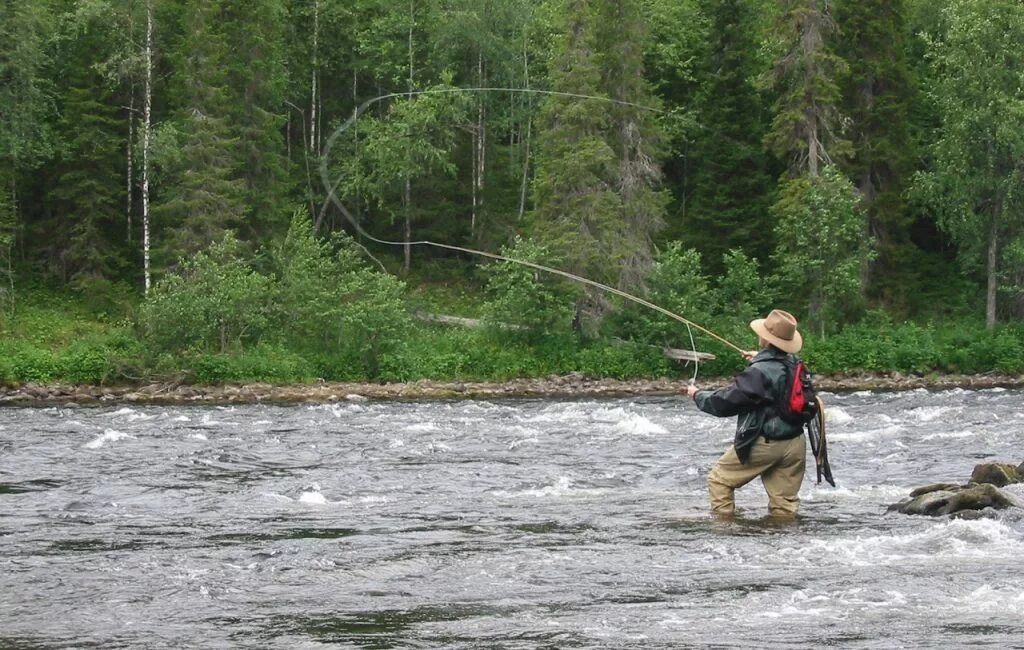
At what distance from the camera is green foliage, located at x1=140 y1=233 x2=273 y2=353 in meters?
35.4

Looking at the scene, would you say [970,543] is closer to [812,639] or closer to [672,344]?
[812,639]

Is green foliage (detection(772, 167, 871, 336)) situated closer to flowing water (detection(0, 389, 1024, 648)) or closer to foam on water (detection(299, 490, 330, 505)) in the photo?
flowing water (detection(0, 389, 1024, 648))

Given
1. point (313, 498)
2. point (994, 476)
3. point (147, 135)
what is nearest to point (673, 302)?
point (147, 135)

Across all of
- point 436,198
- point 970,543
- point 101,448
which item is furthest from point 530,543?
point 436,198

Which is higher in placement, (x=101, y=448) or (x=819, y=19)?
(x=819, y=19)

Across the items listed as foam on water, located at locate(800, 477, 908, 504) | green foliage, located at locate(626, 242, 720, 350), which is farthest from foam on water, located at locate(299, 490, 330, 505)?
green foliage, located at locate(626, 242, 720, 350)

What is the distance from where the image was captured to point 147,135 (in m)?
42.3

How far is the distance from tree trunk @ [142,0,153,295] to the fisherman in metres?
30.5

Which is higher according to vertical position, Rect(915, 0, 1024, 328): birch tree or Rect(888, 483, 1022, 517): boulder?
Rect(915, 0, 1024, 328): birch tree

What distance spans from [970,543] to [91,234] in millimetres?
37471

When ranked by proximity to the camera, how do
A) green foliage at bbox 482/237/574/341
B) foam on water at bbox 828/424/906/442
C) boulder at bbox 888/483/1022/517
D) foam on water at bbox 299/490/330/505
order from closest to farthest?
1. boulder at bbox 888/483/1022/517
2. foam on water at bbox 299/490/330/505
3. foam on water at bbox 828/424/906/442
4. green foliage at bbox 482/237/574/341

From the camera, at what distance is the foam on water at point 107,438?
20172mm

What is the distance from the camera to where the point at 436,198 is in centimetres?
5119

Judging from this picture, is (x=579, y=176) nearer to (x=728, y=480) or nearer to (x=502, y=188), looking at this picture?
(x=502, y=188)
